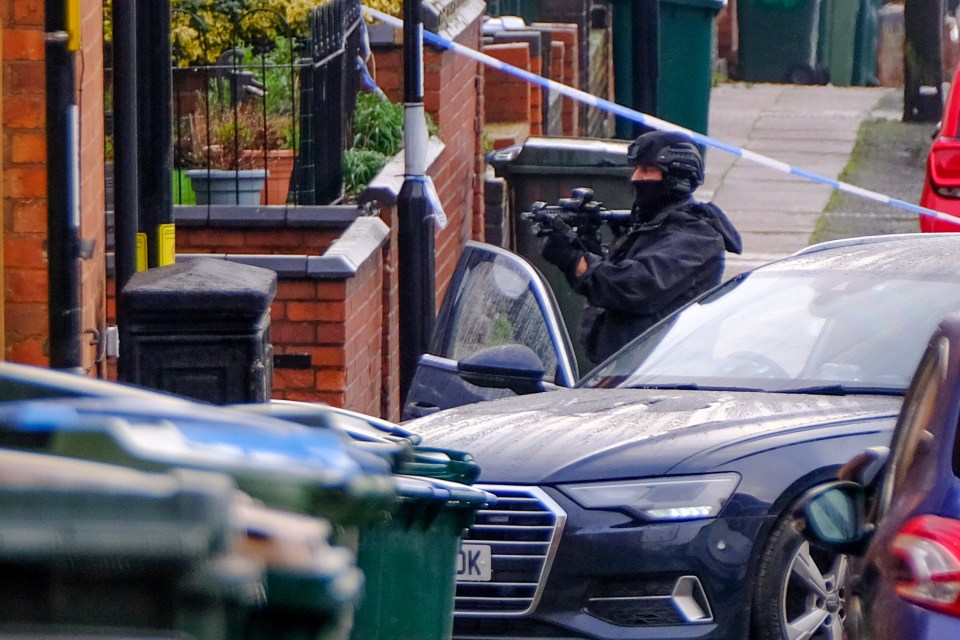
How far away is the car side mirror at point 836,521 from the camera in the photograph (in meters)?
3.87

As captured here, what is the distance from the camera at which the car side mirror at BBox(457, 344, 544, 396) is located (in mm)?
6152

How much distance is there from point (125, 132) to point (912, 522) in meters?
3.35

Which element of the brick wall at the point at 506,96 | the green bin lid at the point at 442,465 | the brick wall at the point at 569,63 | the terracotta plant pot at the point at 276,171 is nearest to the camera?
the green bin lid at the point at 442,465

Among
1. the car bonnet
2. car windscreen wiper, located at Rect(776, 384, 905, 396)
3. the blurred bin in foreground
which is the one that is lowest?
the car bonnet

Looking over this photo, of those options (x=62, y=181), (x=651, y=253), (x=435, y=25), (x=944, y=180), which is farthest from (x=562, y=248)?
(x=944, y=180)

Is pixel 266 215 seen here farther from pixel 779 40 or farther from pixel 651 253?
pixel 779 40

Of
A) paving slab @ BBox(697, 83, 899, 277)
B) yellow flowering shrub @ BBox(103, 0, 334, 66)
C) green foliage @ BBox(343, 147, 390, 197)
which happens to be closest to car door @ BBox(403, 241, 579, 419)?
green foliage @ BBox(343, 147, 390, 197)

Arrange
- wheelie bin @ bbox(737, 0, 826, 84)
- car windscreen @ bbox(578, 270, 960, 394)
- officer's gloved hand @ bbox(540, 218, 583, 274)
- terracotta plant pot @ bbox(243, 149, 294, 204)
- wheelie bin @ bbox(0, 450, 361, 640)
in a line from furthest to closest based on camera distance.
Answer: wheelie bin @ bbox(737, 0, 826, 84) < terracotta plant pot @ bbox(243, 149, 294, 204) < officer's gloved hand @ bbox(540, 218, 583, 274) < car windscreen @ bbox(578, 270, 960, 394) < wheelie bin @ bbox(0, 450, 361, 640)

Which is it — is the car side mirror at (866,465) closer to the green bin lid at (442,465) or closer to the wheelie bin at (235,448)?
the green bin lid at (442,465)

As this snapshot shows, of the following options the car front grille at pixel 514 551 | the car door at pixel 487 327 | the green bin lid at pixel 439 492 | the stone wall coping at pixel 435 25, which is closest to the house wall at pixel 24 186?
the car door at pixel 487 327

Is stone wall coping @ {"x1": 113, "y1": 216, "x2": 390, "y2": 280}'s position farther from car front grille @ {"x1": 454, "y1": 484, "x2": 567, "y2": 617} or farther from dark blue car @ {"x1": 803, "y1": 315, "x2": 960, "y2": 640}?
dark blue car @ {"x1": 803, "y1": 315, "x2": 960, "y2": 640}

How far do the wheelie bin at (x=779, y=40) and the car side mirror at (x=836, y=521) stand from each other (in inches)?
585

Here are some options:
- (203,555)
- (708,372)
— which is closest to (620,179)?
(708,372)

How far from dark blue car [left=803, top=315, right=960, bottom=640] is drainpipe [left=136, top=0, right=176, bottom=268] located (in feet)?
9.76
